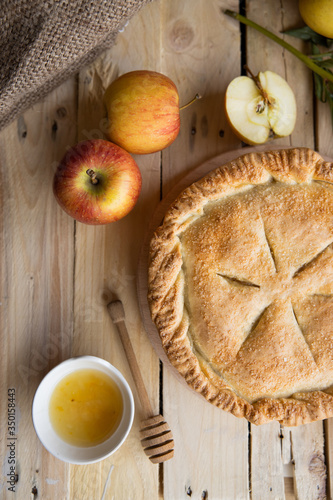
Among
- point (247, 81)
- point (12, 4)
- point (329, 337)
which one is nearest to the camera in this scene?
point (12, 4)

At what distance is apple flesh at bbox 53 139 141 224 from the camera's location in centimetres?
132

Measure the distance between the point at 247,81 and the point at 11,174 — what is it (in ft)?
2.63

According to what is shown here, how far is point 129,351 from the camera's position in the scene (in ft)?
→ 4.80

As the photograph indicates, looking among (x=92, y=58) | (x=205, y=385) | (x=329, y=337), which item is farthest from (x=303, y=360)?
(x=92, y=58)

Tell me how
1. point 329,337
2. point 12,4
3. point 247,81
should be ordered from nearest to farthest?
1. point 12,4
2. point 329,337
3. point 247,81

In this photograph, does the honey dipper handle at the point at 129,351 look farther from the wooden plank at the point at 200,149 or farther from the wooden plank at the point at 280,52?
the wooden plank at the point at 280,52

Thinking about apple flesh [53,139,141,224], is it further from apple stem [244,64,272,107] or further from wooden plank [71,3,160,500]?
apple stem [244,64,272,107]

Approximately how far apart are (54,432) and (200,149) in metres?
0.98

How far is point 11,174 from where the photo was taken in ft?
5.01

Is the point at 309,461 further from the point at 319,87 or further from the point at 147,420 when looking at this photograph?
the point at 319,87

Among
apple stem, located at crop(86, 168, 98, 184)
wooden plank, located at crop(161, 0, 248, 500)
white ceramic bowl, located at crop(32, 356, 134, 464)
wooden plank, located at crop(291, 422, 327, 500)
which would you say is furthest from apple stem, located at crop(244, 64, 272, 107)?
wooden plank, located at crop(291, 422, 327, 500)

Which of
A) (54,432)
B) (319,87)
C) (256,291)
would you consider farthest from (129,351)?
(319,87)

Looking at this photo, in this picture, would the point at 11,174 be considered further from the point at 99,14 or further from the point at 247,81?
the point at 247,81

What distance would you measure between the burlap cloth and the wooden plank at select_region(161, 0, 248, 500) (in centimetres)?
27
